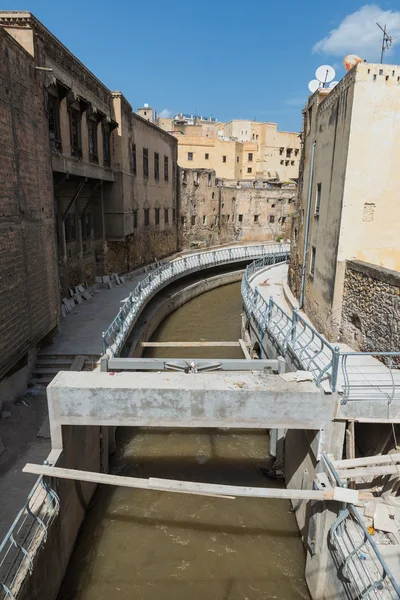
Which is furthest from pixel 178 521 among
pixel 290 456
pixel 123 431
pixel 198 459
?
pixel 123 431

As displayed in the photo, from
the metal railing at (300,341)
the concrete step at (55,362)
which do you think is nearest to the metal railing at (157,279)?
the concrete step at (55,362)

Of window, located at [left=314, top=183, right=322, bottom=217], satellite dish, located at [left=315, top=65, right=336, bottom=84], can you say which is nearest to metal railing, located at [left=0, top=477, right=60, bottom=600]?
window, located at [left=314, top=183, right=322, bottom=217]

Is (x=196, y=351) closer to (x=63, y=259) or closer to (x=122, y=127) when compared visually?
(x=63, y=259)

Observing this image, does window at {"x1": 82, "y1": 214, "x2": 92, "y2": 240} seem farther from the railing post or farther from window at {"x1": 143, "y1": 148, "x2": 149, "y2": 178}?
the railing post

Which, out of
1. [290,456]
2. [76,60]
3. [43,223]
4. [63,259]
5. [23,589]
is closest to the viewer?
[23,589]

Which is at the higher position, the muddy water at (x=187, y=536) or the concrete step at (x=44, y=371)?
the concrete step at (x=44, y=371)

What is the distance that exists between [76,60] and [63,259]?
7.38 metres

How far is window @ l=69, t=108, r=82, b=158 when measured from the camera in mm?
14658

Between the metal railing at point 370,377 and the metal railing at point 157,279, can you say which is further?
the metal railing at point 157,279

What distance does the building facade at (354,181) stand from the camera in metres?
10.0

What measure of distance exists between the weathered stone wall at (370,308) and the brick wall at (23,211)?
28.5 ft

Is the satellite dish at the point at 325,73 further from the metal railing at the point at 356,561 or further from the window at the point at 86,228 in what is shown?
the metal railing at the point at 356,561

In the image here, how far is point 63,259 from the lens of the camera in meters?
15.9

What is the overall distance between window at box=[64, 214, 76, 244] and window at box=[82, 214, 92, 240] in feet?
3.89
